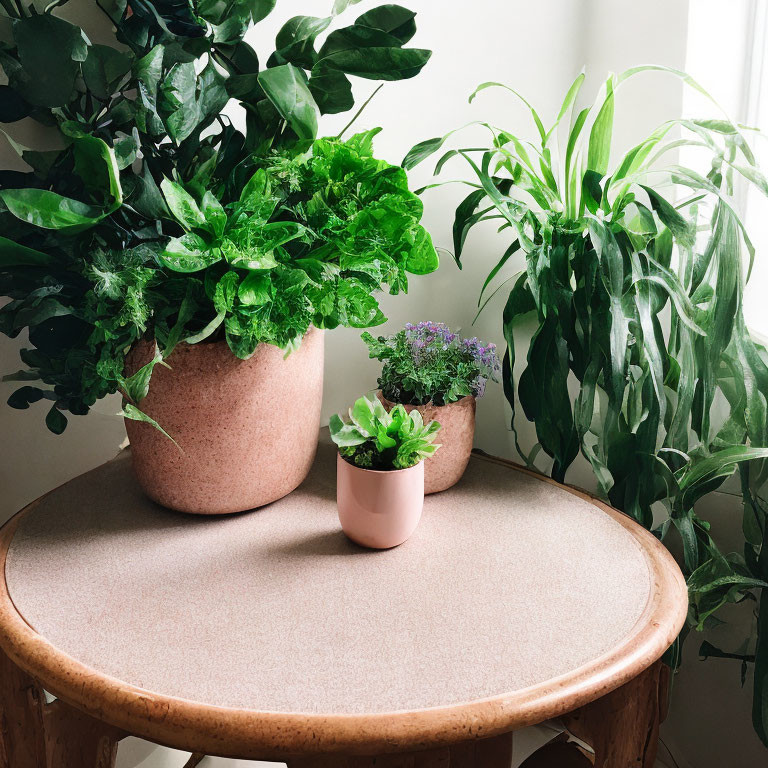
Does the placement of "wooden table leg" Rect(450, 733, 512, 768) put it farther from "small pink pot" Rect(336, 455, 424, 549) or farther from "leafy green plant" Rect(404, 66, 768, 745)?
"small pink pot" Rect(336, 455, 424, 549)

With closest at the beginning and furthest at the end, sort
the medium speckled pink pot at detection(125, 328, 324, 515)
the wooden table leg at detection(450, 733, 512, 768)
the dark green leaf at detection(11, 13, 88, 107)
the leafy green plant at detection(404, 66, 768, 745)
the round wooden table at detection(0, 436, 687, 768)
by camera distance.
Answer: the round wooden table at detection(0, 436, 687, 768) < the dark green leaf at detection(11, 13, 88, 107) < the medium speckled pink pot at detection(125, 328, 324, 515) < the leafy green plant at detection(404, 66, 768, 745) < the wooden table leg at detection(450, 733, 512, 768)

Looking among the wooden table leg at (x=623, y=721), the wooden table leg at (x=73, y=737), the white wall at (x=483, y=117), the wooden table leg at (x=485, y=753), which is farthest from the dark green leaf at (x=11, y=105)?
→ the wooden table leg at (x=485, y=753)

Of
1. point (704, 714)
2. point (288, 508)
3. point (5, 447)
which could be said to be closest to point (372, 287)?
point (288, 508)

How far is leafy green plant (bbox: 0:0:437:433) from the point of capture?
678mm

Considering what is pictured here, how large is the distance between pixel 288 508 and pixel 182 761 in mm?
736

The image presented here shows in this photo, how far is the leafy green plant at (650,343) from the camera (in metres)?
0.87

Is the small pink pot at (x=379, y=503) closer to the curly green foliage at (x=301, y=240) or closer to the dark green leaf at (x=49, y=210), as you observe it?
the curly green foliage at (x=301, y=240)

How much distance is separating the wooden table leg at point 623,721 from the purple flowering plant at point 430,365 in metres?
0.38

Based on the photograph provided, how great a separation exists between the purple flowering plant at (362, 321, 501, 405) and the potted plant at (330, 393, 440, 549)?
121 millimetres

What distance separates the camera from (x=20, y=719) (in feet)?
2.55

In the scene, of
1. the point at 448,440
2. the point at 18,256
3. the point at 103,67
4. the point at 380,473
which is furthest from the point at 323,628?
the point at 103,67

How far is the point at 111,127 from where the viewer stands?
0.75m

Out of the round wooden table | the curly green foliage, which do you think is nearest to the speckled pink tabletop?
the round wooden table

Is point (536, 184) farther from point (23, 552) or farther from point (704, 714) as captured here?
point (704, 714)
